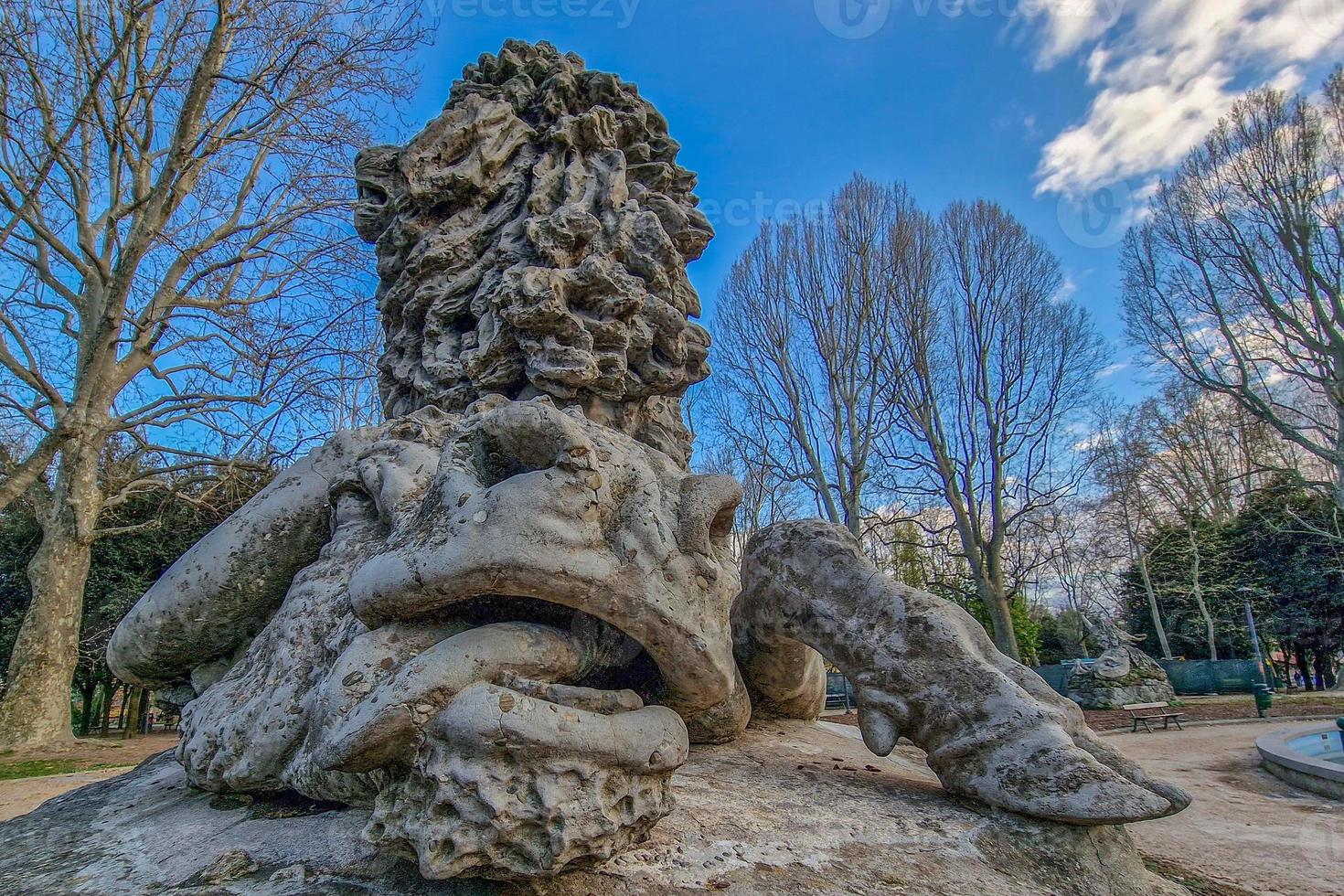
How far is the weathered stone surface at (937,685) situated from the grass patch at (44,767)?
894 cm

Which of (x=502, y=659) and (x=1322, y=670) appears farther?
(x=1322, y=670)

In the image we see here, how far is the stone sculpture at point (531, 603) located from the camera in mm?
1245

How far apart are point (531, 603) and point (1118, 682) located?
1616cm

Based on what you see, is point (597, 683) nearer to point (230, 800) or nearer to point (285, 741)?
point (285, 741)

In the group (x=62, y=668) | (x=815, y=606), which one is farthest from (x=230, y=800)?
(x=62, y=668)

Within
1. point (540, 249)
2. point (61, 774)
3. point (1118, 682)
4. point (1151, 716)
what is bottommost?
point (1151, 716)

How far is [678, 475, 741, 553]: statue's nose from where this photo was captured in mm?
1564

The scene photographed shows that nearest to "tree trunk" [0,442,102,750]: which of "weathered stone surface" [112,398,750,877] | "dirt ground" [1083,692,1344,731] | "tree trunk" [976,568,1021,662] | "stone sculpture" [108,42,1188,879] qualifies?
"stone sculpture" [108,42,1188,879]

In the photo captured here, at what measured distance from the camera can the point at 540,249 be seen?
252cm

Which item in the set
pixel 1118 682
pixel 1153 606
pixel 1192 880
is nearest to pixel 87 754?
pixel 1192 880

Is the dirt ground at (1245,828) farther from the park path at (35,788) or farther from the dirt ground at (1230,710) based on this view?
the park path at (35,788)

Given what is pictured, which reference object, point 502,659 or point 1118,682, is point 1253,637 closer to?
point 1118,682

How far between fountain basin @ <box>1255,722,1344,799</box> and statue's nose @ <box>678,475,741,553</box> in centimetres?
645

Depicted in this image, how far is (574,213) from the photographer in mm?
2564
